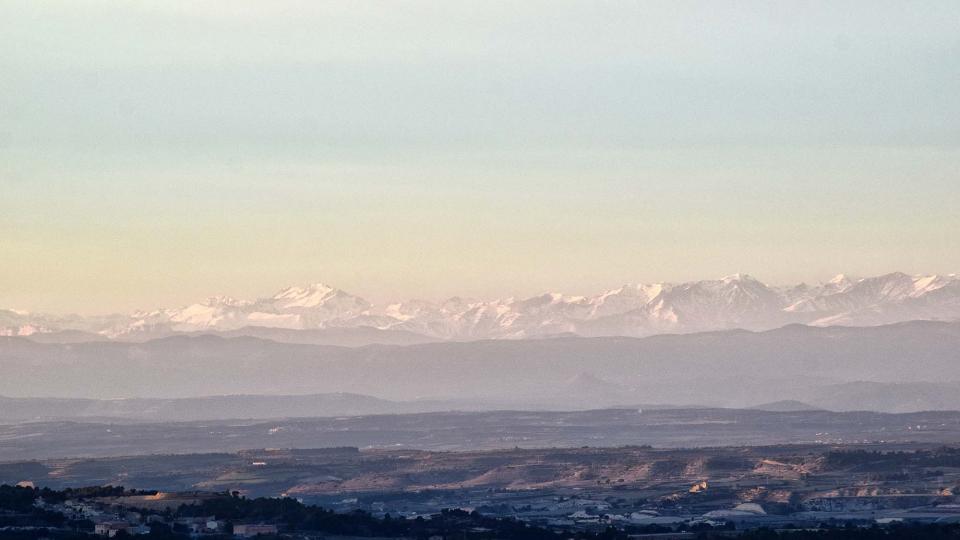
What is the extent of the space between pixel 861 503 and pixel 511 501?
21183 millimetres

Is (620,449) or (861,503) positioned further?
(620,449)

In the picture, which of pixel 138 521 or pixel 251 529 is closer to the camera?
pixel 138 521

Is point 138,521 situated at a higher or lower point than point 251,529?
higher

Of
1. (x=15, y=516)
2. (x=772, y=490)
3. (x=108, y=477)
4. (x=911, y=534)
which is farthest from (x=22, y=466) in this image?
(x=911, y=534)

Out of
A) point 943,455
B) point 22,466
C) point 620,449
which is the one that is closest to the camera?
point 943,455

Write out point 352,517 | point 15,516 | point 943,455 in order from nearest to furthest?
1. point 15,516
2. point 352,517
3. point 943,455

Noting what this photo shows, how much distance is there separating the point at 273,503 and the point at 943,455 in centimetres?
6821

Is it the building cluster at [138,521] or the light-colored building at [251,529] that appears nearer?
the building cluster at [138,521]

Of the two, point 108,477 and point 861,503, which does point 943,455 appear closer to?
point 861,503

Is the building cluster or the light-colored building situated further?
the light-colored building

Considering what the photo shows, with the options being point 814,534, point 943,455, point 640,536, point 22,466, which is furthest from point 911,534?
point 22,466

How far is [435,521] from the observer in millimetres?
117125

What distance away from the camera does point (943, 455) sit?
561ft

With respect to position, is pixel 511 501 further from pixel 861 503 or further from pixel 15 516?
pixel 15 516
